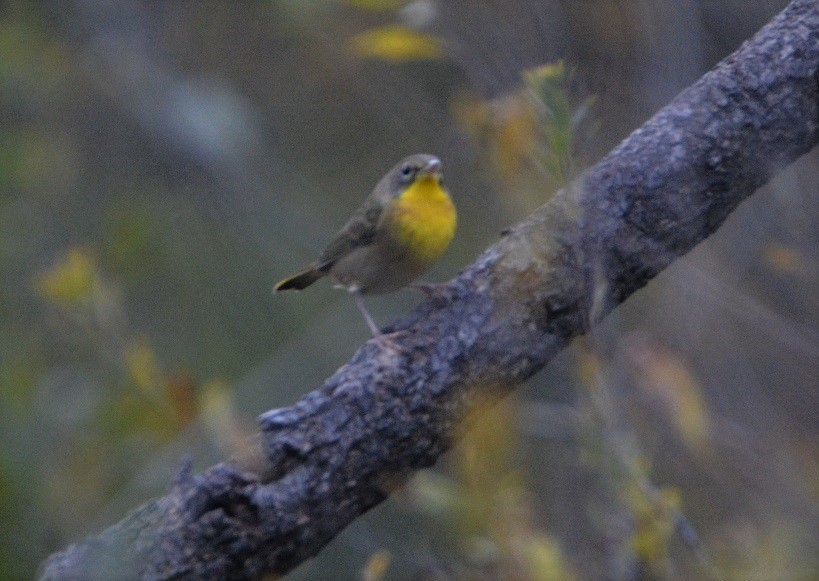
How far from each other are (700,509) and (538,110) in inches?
117

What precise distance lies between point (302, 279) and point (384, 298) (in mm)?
2060

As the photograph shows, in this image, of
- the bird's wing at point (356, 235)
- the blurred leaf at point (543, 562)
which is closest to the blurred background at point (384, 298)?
the blurred leaf at point (543, 562)

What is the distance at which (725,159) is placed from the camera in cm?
255

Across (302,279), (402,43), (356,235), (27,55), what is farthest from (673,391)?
(27,55)

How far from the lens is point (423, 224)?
3.38 metres

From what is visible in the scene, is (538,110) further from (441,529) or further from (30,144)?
(30,144)

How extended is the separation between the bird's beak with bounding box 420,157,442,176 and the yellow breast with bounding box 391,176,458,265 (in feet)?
0.34

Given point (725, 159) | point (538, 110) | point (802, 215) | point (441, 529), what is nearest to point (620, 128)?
point (725, 159)

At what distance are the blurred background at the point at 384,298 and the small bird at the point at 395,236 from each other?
0.77 ft

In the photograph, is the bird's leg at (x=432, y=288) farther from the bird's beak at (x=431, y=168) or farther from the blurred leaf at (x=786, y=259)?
the blurred leaf at (x=786, y=259)

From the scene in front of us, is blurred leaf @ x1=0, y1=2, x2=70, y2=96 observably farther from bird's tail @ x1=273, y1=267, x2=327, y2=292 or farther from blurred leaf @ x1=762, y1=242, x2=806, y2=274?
blurred leaf @ x1=762, y1=242, x2=806, y2=274

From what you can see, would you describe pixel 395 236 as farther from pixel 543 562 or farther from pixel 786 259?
pixel 786 259

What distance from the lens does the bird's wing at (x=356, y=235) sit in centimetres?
350

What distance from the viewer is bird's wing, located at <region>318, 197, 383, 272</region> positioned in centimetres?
350
